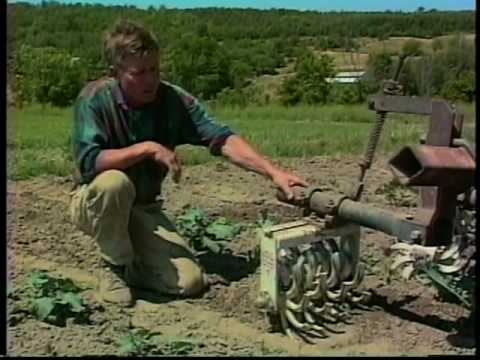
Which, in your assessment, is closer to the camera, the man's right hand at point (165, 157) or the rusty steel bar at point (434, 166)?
the rusty steel bar at point (434, 166)

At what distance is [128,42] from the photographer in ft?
12.1

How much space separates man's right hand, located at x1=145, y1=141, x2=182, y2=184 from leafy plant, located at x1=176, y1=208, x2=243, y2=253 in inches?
27.7

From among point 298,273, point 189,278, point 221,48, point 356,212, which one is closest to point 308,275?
point 298,273

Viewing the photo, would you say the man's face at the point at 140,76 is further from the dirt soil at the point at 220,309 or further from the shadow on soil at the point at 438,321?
the shadow on soil at the point at 438,321

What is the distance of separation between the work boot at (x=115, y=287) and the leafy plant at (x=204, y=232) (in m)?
0.41

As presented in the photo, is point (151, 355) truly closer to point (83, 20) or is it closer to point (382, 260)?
point (382, 260)

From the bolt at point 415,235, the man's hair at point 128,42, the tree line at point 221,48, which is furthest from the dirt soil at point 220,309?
the tree line at point 221,48

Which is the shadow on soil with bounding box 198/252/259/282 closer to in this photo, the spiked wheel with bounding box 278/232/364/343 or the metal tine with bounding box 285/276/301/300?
the spiked wheel with bounding box 278/232/364/343

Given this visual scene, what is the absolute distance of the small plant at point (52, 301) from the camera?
3.43 meters

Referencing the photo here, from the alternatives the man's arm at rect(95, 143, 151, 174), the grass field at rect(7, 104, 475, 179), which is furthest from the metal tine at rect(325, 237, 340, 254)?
the grass field at rect(7, 104, 475, 179)

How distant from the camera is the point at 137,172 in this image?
3840mm

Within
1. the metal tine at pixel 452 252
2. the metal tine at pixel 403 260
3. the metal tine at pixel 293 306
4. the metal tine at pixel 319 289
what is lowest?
the metal tine at pixel 293 306

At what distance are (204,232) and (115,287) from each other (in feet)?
2.03

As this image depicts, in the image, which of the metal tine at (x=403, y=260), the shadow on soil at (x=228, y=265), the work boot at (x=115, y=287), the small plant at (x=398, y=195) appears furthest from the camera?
the small plant at (x=398, y=195)
